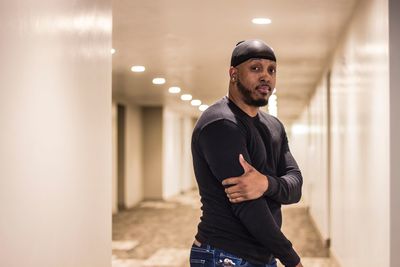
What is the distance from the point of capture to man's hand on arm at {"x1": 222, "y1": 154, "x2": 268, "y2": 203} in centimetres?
138

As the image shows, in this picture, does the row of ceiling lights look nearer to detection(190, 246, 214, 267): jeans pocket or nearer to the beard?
the beard

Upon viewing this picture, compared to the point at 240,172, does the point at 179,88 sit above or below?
above

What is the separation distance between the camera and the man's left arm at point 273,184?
138cm

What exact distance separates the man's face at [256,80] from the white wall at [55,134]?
1.96 ft

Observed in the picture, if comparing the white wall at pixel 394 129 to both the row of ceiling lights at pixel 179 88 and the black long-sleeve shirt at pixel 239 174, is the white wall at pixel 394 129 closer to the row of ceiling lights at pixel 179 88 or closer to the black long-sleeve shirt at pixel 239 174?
the black long-sleeve shirt at pixel 239 174

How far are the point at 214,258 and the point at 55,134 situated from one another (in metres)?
0.75

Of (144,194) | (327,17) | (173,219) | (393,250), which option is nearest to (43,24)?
(393,250)

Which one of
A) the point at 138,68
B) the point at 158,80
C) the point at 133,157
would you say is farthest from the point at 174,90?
the point at 133,157

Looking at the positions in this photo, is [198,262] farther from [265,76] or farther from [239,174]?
[265,76]

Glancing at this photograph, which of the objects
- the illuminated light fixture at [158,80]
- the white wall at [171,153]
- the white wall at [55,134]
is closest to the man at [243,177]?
the white wall at [55,134]

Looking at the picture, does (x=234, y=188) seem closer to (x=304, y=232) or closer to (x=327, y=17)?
(x=327, y=17)

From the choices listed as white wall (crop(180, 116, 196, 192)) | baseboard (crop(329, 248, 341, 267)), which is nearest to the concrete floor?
baseboard (crop(329, 248, 341, 267))

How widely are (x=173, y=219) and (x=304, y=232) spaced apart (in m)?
2.19

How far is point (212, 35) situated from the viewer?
4.71 m
